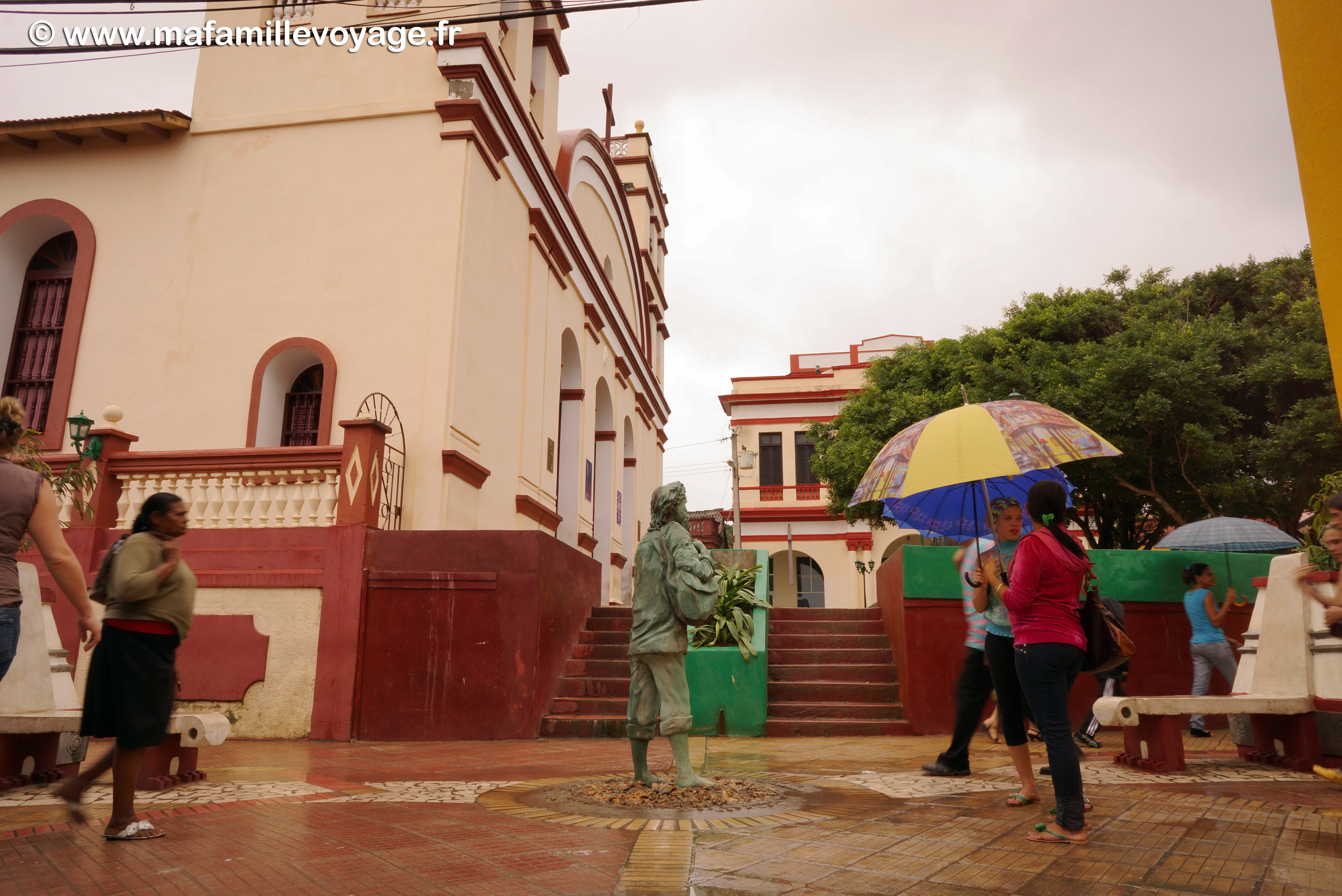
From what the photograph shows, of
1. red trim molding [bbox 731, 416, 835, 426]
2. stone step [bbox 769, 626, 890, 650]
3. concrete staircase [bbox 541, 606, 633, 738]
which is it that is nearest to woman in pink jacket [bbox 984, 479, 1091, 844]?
concrete staircase [bbox 541, 606, 633, 738]

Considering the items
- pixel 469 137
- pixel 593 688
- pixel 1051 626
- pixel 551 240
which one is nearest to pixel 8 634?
pixel 1051 626

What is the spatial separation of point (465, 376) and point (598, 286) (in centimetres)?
739

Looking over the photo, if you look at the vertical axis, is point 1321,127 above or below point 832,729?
above

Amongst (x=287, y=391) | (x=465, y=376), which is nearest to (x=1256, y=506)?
(x=465, y=376)

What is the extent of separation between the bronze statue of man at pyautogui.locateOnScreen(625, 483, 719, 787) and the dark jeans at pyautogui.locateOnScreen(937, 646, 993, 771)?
1.71 meters

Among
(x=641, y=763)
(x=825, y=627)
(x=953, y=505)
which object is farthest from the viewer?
(x=825, y=627)

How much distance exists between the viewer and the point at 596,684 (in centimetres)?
947

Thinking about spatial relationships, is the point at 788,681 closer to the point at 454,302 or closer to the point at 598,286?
the point at 454,302

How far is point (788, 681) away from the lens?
9711 millimetres

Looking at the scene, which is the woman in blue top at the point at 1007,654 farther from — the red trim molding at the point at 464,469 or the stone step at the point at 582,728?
the red trim molding at the point at 464,469

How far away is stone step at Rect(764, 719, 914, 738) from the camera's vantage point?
8891 millimetres

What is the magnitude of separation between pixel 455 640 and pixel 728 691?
284cm

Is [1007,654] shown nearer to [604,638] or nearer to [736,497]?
[604,638]

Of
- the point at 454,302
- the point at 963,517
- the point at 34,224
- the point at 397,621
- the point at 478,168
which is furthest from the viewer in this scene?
the point at 34,224
